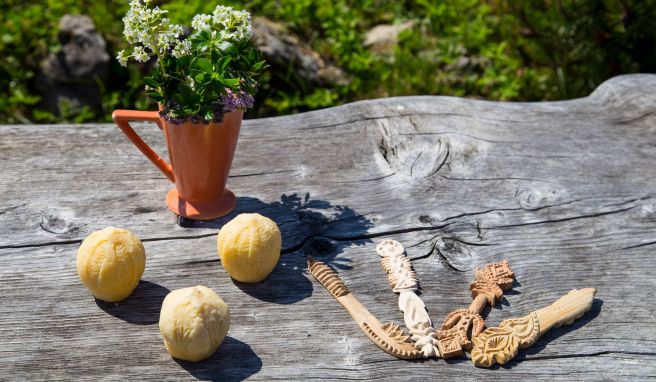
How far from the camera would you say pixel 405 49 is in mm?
4461

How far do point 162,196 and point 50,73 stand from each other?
2.35 metres

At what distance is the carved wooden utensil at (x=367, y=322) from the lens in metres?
1.68

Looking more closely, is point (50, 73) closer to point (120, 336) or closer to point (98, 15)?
point (98, 15)

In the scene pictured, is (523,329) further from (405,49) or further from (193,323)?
(405,49)

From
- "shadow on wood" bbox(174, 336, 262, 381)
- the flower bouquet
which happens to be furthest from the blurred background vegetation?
"shadow on wood" bbox(174, 336, 262, 381)

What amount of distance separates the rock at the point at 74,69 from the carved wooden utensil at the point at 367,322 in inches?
106

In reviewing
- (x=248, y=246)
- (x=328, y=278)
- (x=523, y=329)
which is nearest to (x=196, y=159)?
(x=248, y=246)

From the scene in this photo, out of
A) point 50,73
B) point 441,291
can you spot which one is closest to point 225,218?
point 441,291

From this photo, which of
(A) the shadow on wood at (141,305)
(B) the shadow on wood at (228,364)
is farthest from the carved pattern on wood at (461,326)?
(A) the shadow on wood at (141,305)

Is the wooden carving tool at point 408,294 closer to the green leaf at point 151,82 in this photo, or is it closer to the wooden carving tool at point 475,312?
the wooden carving tool at point 475,312

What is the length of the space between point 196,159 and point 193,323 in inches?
Result: 20.0

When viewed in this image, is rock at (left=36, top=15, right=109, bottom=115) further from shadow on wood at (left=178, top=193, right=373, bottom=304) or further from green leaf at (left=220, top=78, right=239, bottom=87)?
green leaf at (left=220, top=78, right=239, bottom=87)

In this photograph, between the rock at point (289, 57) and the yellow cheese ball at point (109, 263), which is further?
the rock at point (289, 57)

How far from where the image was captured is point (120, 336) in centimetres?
168
